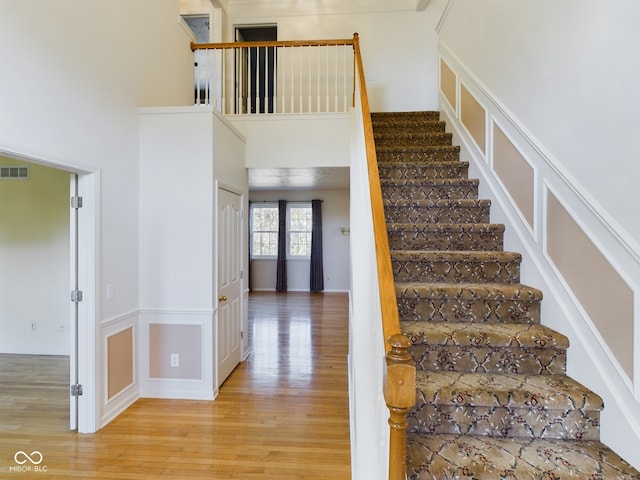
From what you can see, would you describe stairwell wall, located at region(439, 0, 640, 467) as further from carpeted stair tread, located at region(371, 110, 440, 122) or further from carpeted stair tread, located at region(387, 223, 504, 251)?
carpeted stair tread, located at region(371, 110, 440, 122)

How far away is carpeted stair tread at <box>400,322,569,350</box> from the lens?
5.76ft

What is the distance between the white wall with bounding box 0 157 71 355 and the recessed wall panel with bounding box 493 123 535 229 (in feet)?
15.4

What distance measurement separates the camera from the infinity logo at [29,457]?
221cm

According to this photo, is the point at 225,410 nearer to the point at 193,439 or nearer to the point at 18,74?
the point at 193,439

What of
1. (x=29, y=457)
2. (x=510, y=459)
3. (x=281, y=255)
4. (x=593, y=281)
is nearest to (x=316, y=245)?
(x=281, y=255)

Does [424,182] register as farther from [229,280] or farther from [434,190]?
[229,280]

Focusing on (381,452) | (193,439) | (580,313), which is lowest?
(193,439)

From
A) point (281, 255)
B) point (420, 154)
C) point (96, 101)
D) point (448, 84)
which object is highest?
point (448, 84)

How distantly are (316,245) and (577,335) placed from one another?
6885mm

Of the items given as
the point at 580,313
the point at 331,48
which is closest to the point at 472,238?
the point at 580,313

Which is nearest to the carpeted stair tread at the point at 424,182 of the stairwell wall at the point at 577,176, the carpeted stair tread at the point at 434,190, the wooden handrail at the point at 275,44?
the carpeted stair tread at the point at 434,190

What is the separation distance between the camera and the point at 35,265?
401cm

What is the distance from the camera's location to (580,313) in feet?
5.61

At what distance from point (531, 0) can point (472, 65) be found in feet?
3.48
